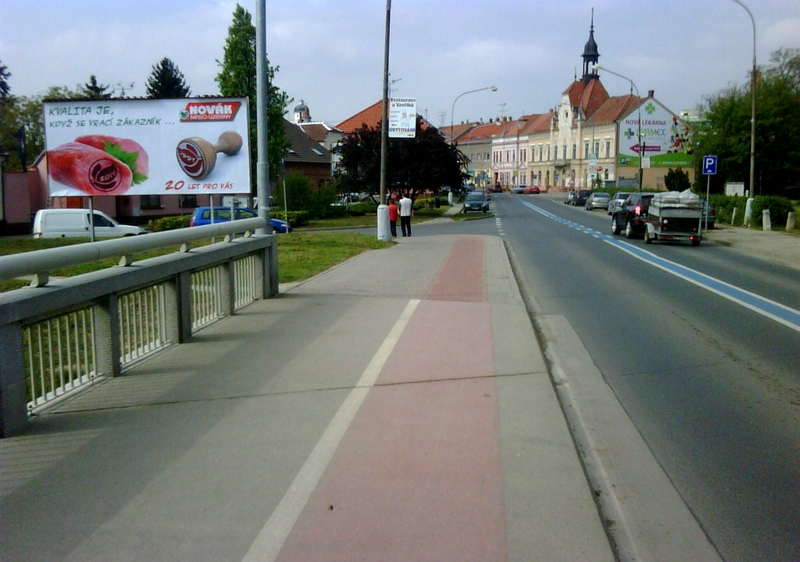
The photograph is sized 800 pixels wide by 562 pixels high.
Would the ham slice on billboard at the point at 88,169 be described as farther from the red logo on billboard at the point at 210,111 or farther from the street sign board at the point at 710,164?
the street sign board at the point at 710,164

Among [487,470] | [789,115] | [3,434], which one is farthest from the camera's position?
[789,115]

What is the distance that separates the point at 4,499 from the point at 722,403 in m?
5.60

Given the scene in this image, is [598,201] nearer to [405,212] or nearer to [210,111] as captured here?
[405,212]

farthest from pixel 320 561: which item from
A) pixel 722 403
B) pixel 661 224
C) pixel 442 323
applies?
pixel 661 224

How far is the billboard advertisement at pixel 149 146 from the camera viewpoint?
67.5 feet

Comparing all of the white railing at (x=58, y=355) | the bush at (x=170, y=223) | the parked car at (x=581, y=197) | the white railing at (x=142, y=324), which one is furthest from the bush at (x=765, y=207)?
the parked car at (x=581, y=197)

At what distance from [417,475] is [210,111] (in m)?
17.2

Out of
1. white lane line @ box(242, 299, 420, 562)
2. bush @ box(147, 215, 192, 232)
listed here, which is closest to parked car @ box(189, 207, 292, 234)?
bush @ box(147, 215, 192, 232)

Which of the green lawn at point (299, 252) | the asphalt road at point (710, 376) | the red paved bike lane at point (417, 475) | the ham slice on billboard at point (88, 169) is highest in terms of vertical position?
the ham slice on billboard at point (88, 169)

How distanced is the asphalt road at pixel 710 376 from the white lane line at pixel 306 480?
2.23 metres

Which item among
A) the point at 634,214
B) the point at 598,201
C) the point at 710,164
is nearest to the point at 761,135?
the point at 598,201

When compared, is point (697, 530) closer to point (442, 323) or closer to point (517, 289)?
point (442, 323)

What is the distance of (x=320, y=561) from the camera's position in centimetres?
367

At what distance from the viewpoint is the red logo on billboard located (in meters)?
19.9
